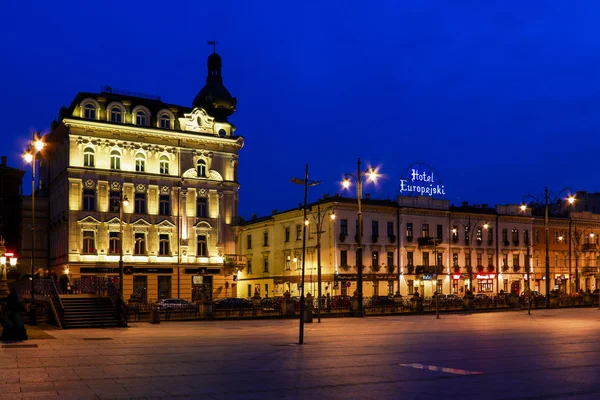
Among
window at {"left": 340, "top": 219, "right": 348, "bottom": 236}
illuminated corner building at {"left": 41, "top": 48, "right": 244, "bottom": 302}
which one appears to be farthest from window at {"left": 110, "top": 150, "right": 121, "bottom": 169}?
window at {"left": 340, "top": 219, "right": 348, "bottom": 236}

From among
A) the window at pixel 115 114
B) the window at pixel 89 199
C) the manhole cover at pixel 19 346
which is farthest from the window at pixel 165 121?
the manhole cover at pixel 19 346

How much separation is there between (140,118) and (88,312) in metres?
31.5

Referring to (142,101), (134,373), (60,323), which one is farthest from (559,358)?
(142,101)

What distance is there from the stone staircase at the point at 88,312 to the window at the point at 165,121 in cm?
3017

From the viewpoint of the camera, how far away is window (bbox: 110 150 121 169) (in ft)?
209

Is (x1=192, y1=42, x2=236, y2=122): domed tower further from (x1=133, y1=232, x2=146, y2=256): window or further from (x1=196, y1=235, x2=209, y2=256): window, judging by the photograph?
(x1=133, y1=232, x2=146, y2=256): window

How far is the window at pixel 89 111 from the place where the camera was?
6269 cm

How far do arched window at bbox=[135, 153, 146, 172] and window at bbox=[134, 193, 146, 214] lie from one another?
2.34 m

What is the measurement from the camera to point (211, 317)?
4497cm

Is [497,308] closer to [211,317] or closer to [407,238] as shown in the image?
[407,238]

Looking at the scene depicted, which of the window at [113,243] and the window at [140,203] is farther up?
the window at [140,203]

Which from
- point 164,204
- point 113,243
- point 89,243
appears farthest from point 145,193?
point 89,243

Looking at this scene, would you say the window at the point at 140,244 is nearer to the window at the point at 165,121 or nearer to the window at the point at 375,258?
the window at the point at 165,121

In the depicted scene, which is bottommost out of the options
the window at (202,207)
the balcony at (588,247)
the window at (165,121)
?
the balcony at (588,247)
